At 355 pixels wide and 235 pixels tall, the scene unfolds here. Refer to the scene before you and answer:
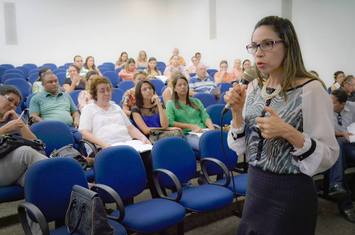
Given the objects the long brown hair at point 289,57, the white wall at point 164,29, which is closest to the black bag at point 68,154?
the long brown hair at point 289,57

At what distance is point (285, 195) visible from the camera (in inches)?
49.9

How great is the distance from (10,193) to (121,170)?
84 cm

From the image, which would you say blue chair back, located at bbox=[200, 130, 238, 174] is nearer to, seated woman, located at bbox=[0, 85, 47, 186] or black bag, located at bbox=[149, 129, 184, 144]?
black bag, located at bbox=[149, 129, 184, 144]

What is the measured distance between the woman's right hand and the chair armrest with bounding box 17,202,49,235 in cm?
133

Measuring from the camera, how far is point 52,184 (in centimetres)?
241

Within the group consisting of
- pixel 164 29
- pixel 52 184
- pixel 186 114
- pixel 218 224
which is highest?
pixel 164 29

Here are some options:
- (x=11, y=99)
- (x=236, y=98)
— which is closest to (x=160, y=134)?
(x=11, y=99)

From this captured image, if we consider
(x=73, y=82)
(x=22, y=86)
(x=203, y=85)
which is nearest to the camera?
(x=73, y=82)

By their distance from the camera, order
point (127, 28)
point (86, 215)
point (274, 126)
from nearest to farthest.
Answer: point (274, 126), point (86, 215), point (127, 28)

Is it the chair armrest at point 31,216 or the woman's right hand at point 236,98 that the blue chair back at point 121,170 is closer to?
the chair armrest at point 31,216

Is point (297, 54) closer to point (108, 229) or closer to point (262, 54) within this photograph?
point (262, 54)

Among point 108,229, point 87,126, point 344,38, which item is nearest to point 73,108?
point 87,126

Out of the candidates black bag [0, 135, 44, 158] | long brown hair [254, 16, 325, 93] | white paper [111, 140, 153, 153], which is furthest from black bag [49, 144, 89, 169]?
long brown hair [254, 16, 325, 93]

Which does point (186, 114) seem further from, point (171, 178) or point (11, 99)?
point (11, 99)
